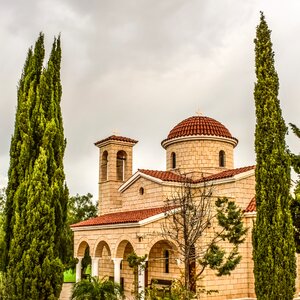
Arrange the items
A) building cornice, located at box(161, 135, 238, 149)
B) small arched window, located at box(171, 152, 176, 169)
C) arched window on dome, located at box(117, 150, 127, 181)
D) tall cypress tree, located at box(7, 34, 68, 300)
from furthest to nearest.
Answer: arched window on dome, located at box(117, 150, 127, 181) → small arched window, located at box(171, 152, 176, 169) → building cornice, located at box(161, 135, 238, 149) → tall cypress tree, located at box(7, 34, 68, 300)

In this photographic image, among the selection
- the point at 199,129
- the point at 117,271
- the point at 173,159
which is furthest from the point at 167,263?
the point at 199,129

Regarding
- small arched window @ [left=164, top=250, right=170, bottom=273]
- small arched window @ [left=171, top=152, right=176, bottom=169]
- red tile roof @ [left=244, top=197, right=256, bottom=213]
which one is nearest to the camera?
red tile roof @ [left=244, top=197, right=256, bottom=213]

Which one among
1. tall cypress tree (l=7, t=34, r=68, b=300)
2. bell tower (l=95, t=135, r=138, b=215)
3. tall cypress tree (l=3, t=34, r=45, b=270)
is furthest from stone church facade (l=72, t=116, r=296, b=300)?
tall cypress tree (l=3, t=34, r=45, b=270)

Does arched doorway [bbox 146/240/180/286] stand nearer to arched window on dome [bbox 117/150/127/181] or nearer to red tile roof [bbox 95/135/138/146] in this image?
arched window on dome [bbox 117/150/127/181]

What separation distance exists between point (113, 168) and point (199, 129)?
577 centimetres

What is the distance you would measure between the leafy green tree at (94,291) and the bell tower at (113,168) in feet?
34.9

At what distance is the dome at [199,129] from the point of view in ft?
83.1

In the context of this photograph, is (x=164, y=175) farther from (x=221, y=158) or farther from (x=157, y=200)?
(x=221, y=158)

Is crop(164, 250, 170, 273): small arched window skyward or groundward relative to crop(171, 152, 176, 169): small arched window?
groundward

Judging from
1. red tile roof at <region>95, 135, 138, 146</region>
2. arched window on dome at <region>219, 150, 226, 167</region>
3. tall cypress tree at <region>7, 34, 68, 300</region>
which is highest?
red tile roof at <region>95, 135, 138, 146</region>

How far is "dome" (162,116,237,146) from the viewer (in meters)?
25.3

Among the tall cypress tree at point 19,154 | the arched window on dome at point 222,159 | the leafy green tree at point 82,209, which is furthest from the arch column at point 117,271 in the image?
the leafy green tree at point 82,209

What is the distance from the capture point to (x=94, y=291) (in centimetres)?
1514

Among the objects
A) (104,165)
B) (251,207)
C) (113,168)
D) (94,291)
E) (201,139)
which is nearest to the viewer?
(94,291)
